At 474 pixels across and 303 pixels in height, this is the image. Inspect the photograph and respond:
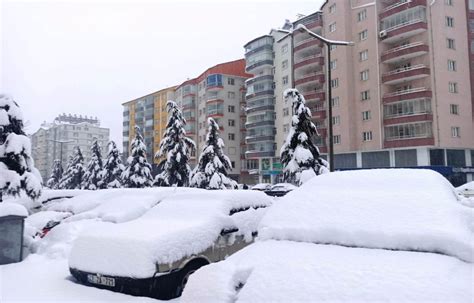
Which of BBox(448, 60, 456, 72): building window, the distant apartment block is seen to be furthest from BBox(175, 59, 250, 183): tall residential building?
BBox(448, 60, 456, 72): building window

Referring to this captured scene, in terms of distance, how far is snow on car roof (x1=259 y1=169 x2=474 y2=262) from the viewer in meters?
3.37

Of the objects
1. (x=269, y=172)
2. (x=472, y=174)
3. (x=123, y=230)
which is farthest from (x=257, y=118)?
(x=123, y=230)

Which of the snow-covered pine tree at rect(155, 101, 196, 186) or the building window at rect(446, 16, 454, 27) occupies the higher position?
the building window at rect(446, 16, 454, 27)

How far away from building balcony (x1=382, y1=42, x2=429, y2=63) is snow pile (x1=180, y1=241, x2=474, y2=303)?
1618 inches

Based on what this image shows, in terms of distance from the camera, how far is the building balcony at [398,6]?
3941 cm

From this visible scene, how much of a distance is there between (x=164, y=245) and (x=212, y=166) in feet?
75.7

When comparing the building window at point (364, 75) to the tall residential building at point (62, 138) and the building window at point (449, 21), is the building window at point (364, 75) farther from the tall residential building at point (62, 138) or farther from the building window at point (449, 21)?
the tall residential building at point (62, 138)

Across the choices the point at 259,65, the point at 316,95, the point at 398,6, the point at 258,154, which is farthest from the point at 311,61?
the point at 258,154

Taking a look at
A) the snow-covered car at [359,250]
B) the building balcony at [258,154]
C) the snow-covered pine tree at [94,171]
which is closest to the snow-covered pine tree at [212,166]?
the snow-covered pine tree at [94,171]

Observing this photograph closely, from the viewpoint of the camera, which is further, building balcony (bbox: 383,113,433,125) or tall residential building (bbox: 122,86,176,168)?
tall residential building (bbox: 122,86,176,168)

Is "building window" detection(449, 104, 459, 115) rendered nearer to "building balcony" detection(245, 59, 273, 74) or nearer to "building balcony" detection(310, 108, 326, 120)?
"building balcony" detection(310, 108, 326, 120)

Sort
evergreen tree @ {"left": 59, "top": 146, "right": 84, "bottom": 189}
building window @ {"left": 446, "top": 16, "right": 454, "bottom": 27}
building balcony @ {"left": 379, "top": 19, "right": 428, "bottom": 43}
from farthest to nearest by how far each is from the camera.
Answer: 1. evergreen tree @ {"left": 59, "top": 146, "right": 84, "bottom": 189}
2. building window @ {"left": 446, "top": 16, "right": 454, "bottom": 27}
3. building balcony @ {"left": 379, "top": 19, "right": 428, "bottom": 43}

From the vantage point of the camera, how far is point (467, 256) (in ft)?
10.1

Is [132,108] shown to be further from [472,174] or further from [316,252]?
[316,252]
